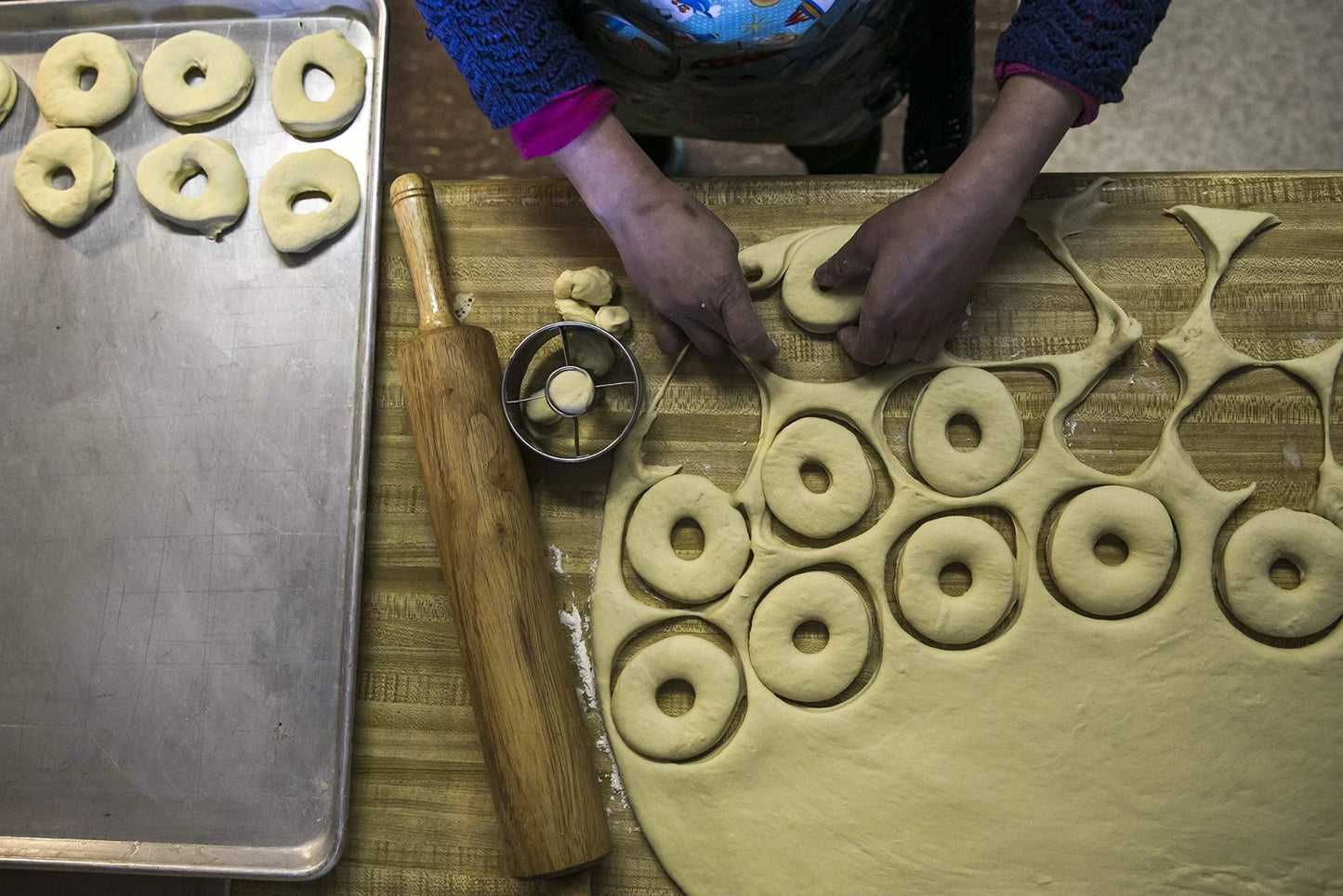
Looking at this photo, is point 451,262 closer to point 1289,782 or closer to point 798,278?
point 798,278

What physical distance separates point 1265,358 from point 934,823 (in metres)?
0.70

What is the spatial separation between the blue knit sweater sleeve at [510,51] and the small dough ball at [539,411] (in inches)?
12.9

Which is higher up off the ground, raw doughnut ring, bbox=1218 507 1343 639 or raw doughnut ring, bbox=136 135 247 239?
raw doughnut ring, bbox=1218 507 1343 639

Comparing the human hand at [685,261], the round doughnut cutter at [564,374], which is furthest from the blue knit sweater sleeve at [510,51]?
the round doughnut cutter at [564,374]

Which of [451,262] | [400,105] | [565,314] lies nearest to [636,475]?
[565,314]

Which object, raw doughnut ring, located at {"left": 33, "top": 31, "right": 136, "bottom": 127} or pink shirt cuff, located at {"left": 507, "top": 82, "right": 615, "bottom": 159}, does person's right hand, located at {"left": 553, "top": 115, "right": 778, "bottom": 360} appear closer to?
pink shirt cuff, located at {"left": 507, "top": 82, "right": 615, "bottom": 159}

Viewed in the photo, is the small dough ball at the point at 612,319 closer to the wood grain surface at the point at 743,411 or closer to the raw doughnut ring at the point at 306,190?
the wood grain surface at the point at 743,411

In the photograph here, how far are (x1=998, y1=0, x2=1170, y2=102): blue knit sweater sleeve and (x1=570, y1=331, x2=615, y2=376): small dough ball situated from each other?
0.56 meters

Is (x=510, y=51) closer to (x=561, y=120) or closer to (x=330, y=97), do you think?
(x=561, y=120)

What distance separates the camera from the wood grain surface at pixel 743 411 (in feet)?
3.49

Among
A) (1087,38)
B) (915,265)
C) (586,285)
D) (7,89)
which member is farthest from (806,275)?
(7,89)

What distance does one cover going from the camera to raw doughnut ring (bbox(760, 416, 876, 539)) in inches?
42.1

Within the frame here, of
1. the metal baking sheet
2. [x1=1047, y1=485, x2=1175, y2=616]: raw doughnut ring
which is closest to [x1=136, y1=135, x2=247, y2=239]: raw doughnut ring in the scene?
the metal baking sheet

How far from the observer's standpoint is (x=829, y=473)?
1090 mm
